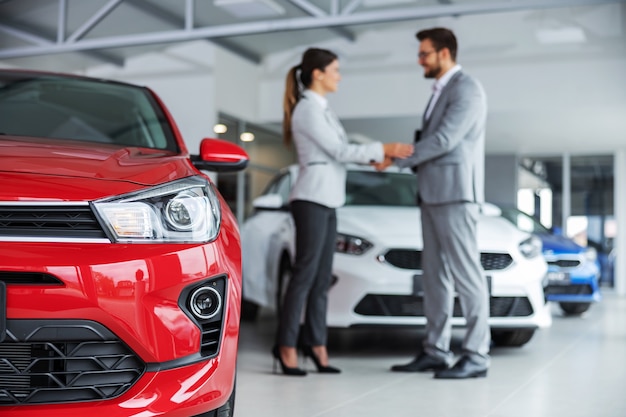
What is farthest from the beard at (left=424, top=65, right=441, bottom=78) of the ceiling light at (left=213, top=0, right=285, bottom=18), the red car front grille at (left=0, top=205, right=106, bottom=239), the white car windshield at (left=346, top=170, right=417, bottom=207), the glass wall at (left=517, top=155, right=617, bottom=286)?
the glass wall at (left=517, top=155, right=617, bottom=286)

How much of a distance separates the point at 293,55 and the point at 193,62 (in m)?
1.85

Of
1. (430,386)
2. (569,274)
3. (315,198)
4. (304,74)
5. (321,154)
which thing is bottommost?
(430,386)

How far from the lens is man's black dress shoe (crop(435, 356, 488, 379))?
13.3ft

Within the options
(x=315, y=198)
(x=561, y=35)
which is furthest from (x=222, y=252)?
(x=561, y=35)

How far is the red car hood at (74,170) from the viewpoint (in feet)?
6.39

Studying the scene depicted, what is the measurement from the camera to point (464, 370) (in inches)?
160

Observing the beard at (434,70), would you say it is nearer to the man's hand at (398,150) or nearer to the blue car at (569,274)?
the man's hand at (398,150)

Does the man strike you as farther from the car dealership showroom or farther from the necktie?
the car dealership showroom

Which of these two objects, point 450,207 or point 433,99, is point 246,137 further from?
point 450,207

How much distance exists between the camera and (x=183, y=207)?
6.90 feet

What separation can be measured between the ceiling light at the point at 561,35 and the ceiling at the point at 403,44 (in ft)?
0.05

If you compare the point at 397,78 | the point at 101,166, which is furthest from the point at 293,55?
the point at 101,166

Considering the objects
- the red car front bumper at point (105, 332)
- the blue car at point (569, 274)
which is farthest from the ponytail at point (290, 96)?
the blue car at point (569, 274)

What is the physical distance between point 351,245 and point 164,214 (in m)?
2.66
